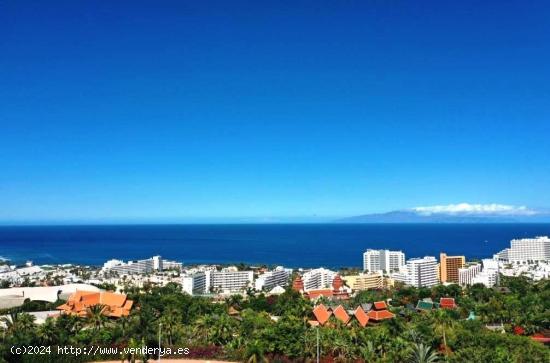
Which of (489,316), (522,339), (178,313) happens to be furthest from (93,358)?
(489,316)

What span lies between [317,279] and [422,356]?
4308 centimetres

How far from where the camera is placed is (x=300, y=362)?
18.9 meters

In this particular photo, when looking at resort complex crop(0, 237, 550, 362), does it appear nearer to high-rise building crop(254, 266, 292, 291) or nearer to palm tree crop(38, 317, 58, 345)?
palm tree crop(38, 317, 58, 345)

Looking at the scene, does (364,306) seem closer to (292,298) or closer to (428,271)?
(292,298)

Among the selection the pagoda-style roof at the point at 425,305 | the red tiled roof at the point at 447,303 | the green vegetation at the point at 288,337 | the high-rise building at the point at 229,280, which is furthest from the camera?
the high-rise building at the point at 229,280

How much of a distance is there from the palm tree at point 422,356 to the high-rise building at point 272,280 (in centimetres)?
4046

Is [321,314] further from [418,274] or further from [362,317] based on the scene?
[418,274]

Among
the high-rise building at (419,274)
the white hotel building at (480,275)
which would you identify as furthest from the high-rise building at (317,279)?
the white hotel building at (480,275)

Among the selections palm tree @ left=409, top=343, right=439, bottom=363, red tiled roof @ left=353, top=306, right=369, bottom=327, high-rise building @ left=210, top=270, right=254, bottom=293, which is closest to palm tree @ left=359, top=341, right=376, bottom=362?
palm tree @ left=409, top=343, right=439, bottom=363

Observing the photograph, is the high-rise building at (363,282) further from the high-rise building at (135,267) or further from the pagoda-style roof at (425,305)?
the high-rise building at (135,267)

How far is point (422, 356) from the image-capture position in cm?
1675

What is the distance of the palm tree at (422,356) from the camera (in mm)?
16797

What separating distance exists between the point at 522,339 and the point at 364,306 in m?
12.8

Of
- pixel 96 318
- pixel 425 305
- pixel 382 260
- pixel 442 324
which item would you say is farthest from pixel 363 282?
pixel 96 318
